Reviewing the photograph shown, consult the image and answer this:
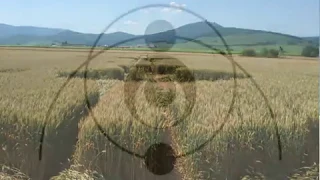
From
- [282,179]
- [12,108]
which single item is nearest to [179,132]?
[282,179]

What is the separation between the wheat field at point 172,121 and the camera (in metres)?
2.94

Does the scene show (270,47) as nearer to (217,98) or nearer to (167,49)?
(217,98)

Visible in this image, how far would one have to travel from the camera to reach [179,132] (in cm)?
294

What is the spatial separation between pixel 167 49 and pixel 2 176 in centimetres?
163
